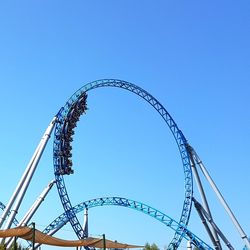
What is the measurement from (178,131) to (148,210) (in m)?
6.41

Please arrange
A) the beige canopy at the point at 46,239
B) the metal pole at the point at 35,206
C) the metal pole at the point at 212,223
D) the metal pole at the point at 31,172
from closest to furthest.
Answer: the beige canopy at the point at 46,239 < the metal pole at the point at 31,172 < the metal pole at the point at 35,206 < the metal pole at the point at 212,223

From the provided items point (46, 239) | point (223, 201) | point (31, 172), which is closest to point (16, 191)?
point (31, 172)

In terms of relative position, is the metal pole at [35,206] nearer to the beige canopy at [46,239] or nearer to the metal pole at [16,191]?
the metal pole at [16,191]

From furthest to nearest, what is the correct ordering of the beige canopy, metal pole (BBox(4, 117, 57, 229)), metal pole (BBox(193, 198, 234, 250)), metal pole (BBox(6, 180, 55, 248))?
1. metal pole (BBox(193, 198, 234, 250))
2. metal pole (BBox(6, 180, 55, 248))
3. metal pole (BBox(4, 117, 57, 229))
4. the beige canopy

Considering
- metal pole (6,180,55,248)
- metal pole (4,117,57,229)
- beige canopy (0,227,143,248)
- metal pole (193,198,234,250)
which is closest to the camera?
beige canopy (0,227,143,248)

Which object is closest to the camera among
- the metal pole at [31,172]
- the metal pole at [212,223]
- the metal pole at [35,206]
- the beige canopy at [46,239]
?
the beige canopy at [46,239]

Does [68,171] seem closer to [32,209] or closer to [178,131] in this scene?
[32,209]

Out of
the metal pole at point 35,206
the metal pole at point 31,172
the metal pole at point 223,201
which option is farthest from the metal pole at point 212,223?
the metal pole at point 31,172

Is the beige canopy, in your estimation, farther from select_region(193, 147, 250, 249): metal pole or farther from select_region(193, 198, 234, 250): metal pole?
select_region(193, 198, 234, 250): metal pole

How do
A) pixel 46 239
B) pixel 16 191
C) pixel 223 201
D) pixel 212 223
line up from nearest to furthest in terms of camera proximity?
pixel 46 239
pixel 16 191
pixel 223 201
pixel 212 223

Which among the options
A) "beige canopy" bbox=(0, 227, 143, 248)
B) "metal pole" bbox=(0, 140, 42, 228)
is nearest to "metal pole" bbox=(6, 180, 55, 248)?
"metal pole" bbox=(0, 140, 42, 228)

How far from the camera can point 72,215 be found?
113 feet

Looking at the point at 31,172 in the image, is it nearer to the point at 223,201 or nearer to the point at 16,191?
the point at 16,191

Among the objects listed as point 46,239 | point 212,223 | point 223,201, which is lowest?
point 46,239
